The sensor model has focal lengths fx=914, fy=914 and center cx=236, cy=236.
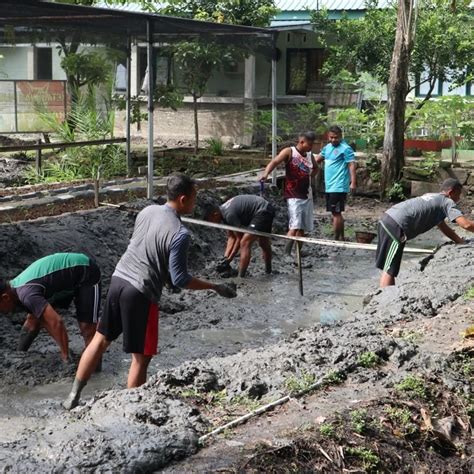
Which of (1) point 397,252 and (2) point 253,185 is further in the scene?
(2) point 253,185

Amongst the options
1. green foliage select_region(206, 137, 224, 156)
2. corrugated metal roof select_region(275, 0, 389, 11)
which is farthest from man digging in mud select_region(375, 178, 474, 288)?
corrugated metal roof select_region(275, 0, 389, 11)

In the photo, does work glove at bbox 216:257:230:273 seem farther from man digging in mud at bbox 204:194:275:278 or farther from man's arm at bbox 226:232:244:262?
man digging in mud at bbox 204:194:275:278

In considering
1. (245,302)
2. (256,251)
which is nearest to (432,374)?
(245,302)

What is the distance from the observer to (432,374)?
6207mm

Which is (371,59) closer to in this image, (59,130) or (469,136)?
(469,136)

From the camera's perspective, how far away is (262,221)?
11766mm

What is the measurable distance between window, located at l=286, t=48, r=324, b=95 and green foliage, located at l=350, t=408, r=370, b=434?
20.0 metres

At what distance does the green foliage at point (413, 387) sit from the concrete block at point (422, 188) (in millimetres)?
12022

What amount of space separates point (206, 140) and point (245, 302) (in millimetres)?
8967

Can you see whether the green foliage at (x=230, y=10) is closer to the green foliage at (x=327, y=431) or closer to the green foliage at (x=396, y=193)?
the green foliage at (x=396, y=193)

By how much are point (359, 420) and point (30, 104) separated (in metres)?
10.6

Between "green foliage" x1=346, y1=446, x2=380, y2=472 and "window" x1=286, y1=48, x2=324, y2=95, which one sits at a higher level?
"window" x1=286, y1=48, x2=324, y2=95

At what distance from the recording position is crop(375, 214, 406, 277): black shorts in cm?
960

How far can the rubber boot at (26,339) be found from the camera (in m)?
8.40
